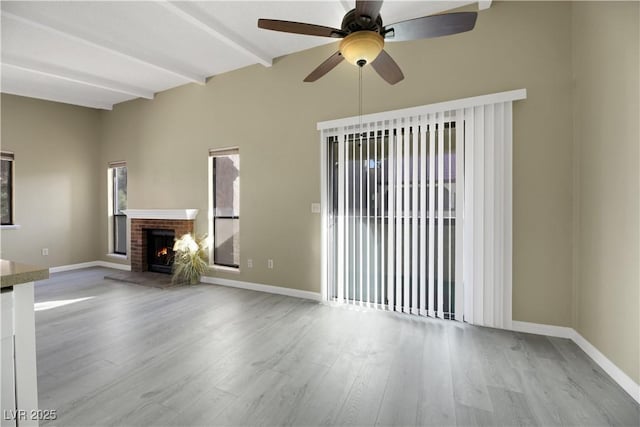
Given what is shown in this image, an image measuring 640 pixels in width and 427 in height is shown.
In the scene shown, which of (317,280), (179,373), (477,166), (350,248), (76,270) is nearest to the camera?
(179,373)

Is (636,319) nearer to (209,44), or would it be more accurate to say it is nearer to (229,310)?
(229,310)

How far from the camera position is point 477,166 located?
3.03m

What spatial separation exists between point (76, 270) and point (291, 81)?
5649 mm

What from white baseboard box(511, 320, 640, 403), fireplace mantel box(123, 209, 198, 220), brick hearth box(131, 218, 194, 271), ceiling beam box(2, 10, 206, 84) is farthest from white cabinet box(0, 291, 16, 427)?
brick hearth box(131, 218, 194, 271)

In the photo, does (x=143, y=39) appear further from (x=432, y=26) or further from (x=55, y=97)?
(x=432, y=26)

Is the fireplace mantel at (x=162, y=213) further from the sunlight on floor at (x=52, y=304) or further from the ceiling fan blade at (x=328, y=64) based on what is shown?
the ceiling fan blade at (x=328, y=64)

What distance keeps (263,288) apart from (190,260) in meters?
1.35

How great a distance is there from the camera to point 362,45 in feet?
6.55

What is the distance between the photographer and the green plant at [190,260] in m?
4.79

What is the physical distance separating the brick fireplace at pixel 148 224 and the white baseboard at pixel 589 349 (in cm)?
479

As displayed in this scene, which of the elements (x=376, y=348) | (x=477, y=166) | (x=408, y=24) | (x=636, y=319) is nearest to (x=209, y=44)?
(x=408, y=24)

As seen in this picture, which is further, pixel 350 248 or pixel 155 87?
pixel 155 87

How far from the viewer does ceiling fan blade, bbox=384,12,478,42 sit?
6.06 feet

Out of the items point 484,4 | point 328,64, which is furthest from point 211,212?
→ point 484,4
